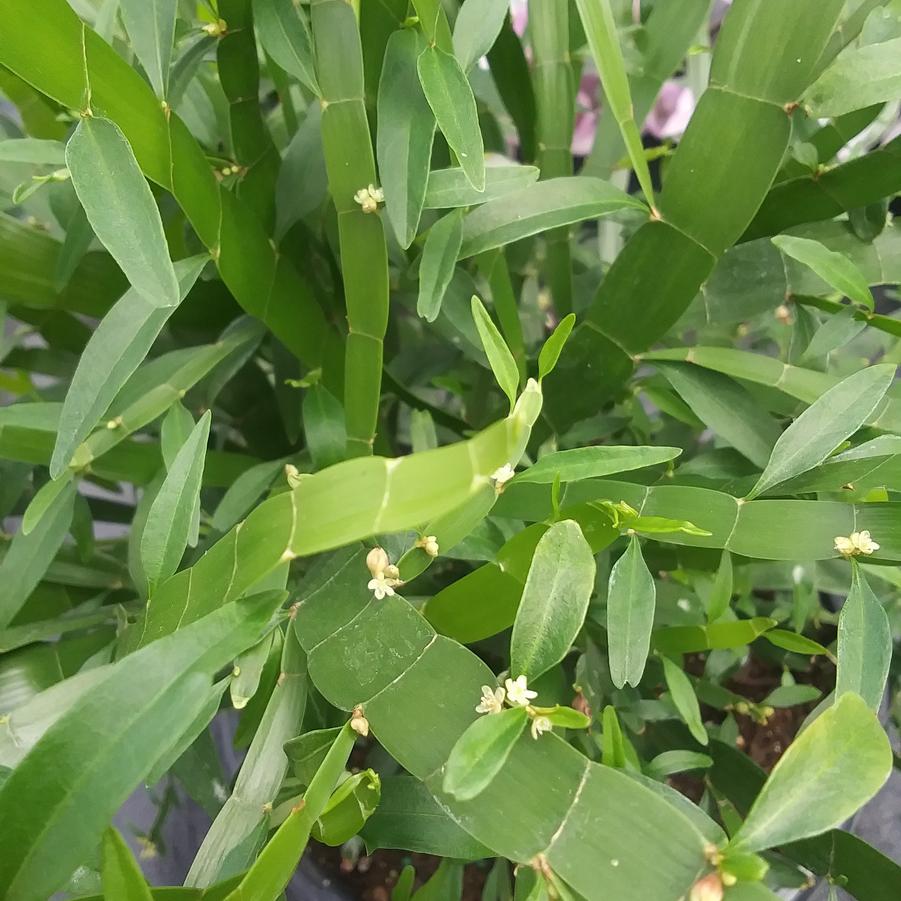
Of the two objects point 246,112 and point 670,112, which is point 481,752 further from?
point 670,112

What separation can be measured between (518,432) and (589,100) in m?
0.70

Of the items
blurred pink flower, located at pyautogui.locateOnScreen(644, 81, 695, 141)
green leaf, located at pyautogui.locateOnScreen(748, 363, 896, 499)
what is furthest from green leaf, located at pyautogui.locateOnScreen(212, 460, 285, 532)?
blurred pink flower, located at pyautogui.locateOnScreen(644, 81, 695, 141)

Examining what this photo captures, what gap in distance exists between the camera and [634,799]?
0.18m

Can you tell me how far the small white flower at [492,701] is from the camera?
0.66ft

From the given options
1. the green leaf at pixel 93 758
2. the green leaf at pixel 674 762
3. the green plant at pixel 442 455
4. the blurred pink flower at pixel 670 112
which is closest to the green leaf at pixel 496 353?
the green plant at pixel 442 455

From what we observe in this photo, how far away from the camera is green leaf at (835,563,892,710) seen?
0.72 feet

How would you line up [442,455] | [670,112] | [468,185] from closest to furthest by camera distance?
[442,455] < [468,185] < [670,112]

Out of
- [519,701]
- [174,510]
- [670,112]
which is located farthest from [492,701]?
[670,112]

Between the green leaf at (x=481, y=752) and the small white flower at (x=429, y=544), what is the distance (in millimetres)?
54

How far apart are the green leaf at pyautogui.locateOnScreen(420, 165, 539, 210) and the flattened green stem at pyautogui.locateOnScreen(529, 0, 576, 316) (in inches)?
4.1

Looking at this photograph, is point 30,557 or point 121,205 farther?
point 30,557

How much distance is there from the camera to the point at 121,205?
215 mm

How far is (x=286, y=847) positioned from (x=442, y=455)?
12 cm

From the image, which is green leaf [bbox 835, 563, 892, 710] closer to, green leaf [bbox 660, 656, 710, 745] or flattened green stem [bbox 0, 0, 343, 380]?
green leaf [bbox 660, 656, 710, 745]
